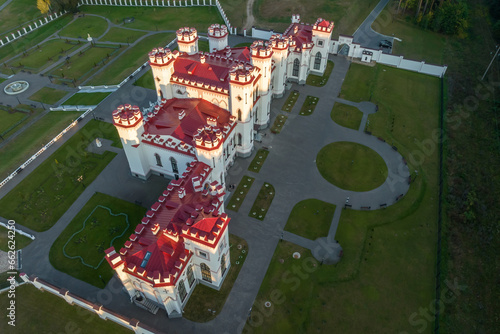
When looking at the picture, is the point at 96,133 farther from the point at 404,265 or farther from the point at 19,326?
the point at 404,265

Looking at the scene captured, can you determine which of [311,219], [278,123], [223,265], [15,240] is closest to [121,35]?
[278,123]

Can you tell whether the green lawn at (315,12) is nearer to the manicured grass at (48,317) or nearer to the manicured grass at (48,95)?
the manicured grass at (48,95)

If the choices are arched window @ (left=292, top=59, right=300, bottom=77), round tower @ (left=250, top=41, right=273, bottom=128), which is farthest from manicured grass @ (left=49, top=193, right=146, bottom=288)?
arched window @ (left=292, top=59, right=300, bottom=77)

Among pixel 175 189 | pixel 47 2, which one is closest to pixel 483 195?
pixel 175 189

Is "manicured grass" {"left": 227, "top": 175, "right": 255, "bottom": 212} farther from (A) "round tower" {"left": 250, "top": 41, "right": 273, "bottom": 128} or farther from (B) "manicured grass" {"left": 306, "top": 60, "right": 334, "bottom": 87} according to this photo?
(B) "manicured grass" {"left": 306, "top": 60, "right": 334, "bottom": 87}

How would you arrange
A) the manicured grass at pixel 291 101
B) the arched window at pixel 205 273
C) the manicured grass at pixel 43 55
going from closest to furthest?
the arched window at pixel 205 273, the manicured grass at pixel 291 101, the manicured grass at pixel 43 55

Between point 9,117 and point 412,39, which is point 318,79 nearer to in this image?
point 412,39

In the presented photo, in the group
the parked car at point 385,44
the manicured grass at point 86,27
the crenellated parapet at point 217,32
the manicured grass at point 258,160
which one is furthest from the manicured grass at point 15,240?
the parked car at point 385,44
